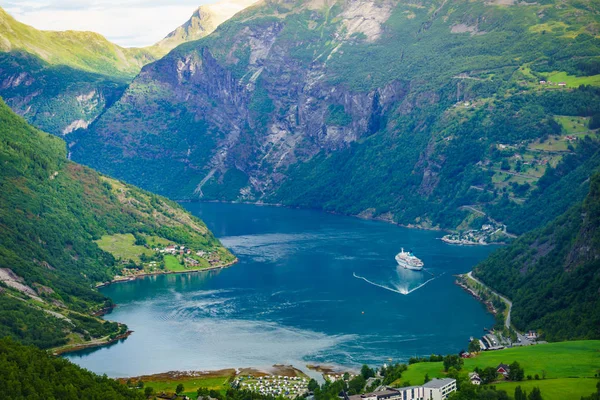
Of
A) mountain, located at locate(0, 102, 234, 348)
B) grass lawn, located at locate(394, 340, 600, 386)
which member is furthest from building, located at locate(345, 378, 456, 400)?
mountain, located at locate(0, 102, 234, 348)

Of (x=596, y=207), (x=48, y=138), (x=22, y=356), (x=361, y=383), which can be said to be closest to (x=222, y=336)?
(x=361, y=383)

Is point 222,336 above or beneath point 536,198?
beneath

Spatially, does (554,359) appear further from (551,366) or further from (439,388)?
(439,388)

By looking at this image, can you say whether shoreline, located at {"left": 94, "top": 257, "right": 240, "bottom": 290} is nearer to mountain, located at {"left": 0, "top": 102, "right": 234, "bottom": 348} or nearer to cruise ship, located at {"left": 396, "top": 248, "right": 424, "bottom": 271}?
mountain, located at {"left": 0, "top": 102, "right": 234, "bottom": 348}

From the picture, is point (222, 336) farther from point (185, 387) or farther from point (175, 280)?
point (175, 280)

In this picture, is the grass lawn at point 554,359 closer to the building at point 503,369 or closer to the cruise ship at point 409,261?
the building at point 503,369
